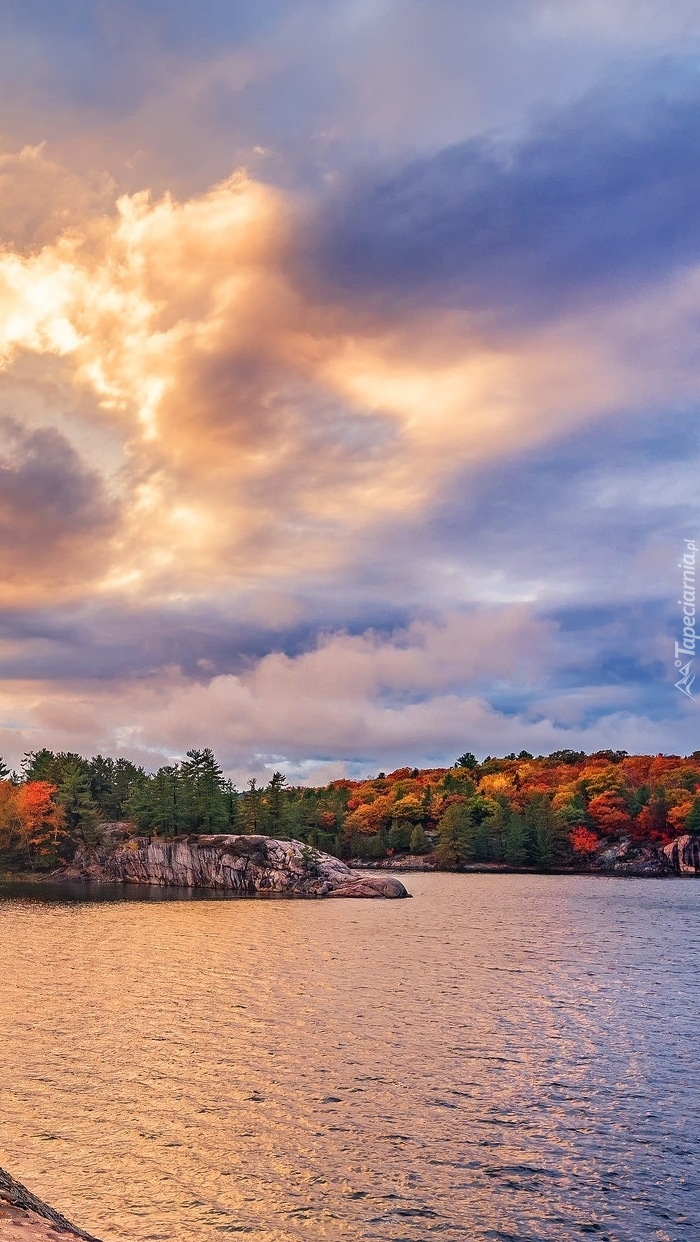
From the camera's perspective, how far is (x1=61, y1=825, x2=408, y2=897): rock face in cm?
14425

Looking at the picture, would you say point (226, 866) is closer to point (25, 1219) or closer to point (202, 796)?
point (202, 796)

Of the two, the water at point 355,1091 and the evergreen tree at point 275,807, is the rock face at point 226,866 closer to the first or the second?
the evergreen tree at point 275,807

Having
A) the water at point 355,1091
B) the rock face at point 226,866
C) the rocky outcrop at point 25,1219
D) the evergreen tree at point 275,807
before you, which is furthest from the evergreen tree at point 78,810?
the rocky outcrop at point 25,1219

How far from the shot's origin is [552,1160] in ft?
89.2

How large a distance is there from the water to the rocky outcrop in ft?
15.8

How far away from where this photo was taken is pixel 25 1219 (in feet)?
54.3

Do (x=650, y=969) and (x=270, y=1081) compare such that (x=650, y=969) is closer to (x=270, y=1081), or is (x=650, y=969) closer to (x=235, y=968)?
(x=235, y=968)

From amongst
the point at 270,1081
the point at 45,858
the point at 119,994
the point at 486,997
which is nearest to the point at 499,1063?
the point at 270,1081

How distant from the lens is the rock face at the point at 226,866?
144250 millimetres

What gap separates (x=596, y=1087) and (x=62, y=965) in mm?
43785

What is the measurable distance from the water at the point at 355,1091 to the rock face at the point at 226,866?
73.1 meters

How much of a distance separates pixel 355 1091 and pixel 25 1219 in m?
19.8

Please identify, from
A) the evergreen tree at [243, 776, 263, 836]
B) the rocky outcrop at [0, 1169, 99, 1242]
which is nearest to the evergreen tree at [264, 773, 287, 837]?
the evergreen tree at [243, 776, 263, 836]

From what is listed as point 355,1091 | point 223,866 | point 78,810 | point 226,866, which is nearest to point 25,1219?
point 355,1091
